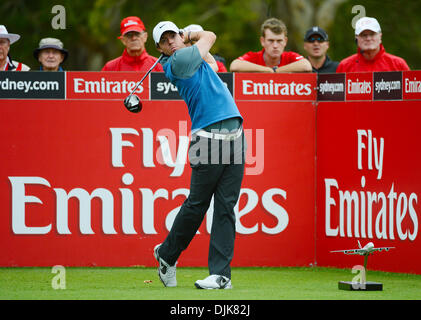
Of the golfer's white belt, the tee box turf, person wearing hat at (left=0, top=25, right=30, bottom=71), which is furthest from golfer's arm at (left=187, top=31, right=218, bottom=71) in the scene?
person wearing hat at (left=0, top=25, right=30, bottom=71)

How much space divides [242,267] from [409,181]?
6.13 ft

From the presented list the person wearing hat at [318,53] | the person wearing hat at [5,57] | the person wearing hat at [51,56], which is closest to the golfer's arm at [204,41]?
the person wearing hat at [5,57]

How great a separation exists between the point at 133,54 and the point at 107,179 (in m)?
1.57

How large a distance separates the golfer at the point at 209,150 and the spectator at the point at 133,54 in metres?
2.64

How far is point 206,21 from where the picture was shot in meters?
25.9

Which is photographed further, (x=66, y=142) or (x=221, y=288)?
(x=66, y=142)

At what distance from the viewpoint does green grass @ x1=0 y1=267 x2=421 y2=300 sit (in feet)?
24.4

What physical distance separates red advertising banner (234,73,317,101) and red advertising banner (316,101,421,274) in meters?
0.23

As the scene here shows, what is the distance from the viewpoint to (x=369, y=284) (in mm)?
7824

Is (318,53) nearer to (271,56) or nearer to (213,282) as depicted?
(271,56)

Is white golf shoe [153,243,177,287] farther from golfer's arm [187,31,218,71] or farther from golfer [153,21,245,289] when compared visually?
golfer's arm [187,31,218,71]

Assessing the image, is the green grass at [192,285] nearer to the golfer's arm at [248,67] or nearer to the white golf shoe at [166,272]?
the white golf shoe at [166,272]

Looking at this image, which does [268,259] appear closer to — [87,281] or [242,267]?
[242,267]
